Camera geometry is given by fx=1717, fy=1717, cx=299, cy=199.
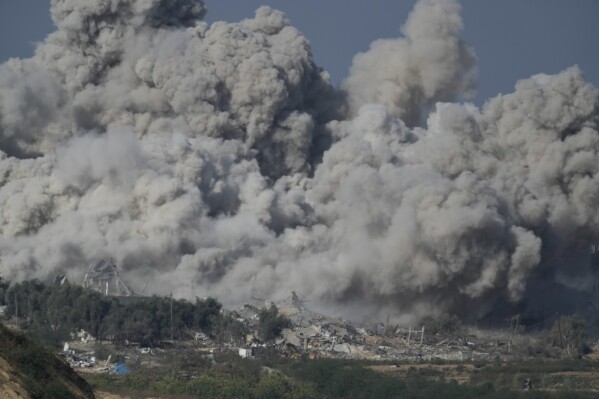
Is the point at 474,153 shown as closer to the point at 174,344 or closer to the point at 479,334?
the point at 479,334

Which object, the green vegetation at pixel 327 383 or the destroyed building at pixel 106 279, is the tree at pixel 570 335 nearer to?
the green vegetation at pixel 327 383

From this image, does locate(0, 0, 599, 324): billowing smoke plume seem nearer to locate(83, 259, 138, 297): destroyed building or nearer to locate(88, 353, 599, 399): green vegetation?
locate(83, 259, 138, 297): destroyed building

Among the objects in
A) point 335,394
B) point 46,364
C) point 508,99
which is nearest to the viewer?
point 46,364

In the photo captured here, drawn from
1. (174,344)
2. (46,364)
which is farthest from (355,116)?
(46,364)

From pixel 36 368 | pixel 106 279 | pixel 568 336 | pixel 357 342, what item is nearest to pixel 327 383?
pixel 357 342

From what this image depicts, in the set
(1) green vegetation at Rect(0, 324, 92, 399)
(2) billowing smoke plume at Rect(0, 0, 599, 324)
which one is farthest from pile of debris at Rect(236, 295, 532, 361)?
(1) green vegetation at Rect(0, 324, 92, 399)

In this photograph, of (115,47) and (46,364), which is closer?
(46,364)

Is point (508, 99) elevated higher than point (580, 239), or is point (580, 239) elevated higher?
point (508, 99)
